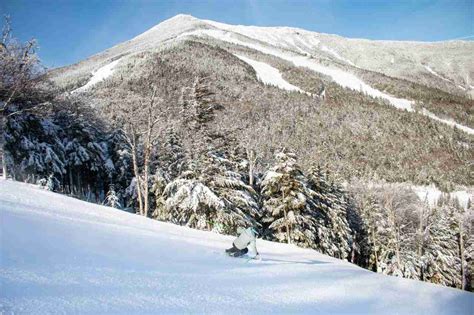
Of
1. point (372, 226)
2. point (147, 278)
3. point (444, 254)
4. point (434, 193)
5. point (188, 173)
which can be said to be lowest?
point (444, 254)

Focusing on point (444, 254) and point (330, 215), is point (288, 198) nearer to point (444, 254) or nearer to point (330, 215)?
point (330, 215)

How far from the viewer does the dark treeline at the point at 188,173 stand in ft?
74.5

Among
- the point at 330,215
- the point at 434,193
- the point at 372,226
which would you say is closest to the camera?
the point at 330,215

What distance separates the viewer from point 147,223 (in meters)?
12.5

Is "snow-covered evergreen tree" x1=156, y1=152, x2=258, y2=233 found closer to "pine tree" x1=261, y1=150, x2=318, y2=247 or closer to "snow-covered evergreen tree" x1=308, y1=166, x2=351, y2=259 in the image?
"pine tree" x1=261, y1=150, x2=318, y2=247

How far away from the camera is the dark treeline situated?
22.7 metres

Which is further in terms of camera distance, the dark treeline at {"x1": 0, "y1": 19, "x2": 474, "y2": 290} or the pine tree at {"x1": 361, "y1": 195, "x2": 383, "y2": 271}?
the pine tree at {"x1": 361, "y1": 195, "x2": 383, "y2": 271}

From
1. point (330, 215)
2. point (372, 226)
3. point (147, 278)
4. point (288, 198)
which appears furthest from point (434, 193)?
point (147, 278)

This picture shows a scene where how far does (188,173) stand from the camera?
23.8 m

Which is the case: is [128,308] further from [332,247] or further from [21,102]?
[332,247]

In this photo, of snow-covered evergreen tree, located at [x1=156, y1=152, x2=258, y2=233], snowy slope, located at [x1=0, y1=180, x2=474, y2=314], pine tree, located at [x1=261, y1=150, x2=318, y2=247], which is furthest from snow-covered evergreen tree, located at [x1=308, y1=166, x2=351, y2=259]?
snowy slope, located at [x1=0, y1=180, x2=474, y2=314]

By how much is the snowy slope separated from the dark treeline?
991 cm

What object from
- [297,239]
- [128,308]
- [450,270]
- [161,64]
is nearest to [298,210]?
[297,239]

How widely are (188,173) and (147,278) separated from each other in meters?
17.9
